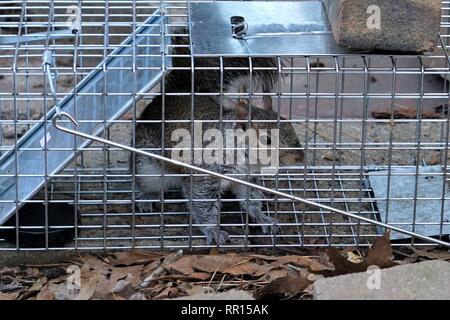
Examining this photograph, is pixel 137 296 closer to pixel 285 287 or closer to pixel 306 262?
pixel 285 287

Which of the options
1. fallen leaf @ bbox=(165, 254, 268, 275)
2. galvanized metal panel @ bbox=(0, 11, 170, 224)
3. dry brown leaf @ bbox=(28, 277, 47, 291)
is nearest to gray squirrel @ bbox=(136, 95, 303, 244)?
fallen leaf @ bbox=(165, 254, 268, 275)

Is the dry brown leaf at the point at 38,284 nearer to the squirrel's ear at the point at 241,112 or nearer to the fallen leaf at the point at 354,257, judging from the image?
the squirrel's ear at the point at 241,112

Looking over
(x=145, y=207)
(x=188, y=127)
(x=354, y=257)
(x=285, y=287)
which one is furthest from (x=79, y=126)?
(x=354, y=257)

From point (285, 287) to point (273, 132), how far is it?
0.87 m

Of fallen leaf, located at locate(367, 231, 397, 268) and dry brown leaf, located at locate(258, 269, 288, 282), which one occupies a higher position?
fallen leaf, located at locate(367, 231, 397, 268)

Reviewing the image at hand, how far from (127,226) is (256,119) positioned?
0.74 meters

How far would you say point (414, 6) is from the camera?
387cm

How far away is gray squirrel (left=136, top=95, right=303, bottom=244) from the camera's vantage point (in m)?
4.40

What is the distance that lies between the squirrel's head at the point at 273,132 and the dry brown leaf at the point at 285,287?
0.67 m

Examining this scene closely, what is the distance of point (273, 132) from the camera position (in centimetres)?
443

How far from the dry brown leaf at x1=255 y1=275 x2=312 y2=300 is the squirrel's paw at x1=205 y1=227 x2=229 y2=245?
52cm

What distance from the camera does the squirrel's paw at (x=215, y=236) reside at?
4.32m
